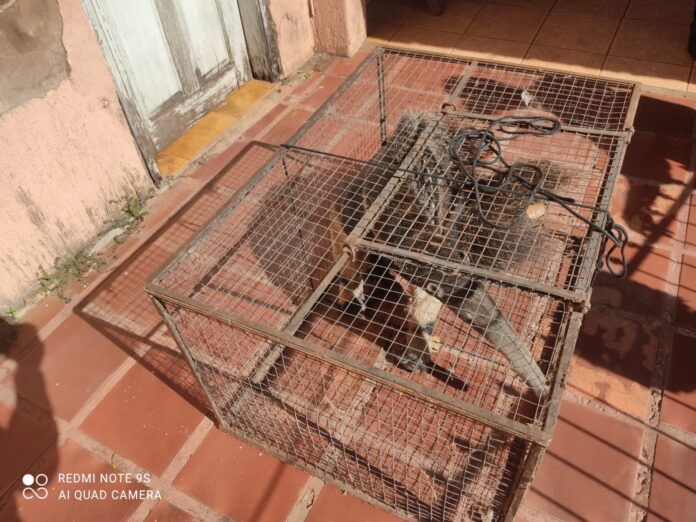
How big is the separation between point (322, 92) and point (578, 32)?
2.51m

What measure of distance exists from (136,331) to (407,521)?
1780 mm

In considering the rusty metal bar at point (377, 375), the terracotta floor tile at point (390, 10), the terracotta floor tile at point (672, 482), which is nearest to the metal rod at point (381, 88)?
the rusty metal bar at point (377, 375)

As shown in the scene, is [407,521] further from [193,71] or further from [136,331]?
[193,71]

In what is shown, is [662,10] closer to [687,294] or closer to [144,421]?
[687,294]

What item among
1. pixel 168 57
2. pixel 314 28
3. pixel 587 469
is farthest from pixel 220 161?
pixel 587 469

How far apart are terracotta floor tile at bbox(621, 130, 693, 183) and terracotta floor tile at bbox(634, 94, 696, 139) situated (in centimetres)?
8

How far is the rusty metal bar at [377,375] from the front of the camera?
142 cm

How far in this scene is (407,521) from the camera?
2158 millimetres

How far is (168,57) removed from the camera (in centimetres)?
395

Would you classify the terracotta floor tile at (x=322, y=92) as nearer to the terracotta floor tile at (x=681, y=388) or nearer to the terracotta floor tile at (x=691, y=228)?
the terracotta floor tile at (x=691, y=228)

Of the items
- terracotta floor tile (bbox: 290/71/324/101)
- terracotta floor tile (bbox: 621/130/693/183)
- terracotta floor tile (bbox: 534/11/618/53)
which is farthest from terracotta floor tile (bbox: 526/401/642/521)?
terracotta floor tile (bbox: 534/11/618/53)

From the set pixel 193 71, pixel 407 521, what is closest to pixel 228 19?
pixel 193 71

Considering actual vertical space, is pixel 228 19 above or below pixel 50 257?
above

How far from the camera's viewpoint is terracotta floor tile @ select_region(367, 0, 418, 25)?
554 centimetres
